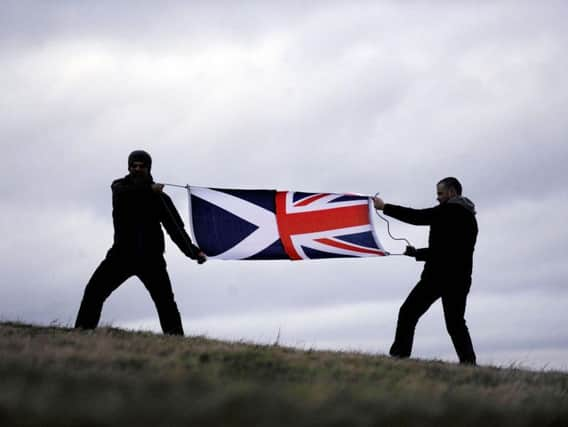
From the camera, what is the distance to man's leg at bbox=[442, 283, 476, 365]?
1109 centimetres

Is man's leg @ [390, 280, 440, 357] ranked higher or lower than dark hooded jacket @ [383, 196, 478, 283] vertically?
lower

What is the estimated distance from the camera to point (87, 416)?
5.47 m

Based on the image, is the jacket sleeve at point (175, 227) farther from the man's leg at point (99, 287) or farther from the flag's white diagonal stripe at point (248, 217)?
the flag's white diagonal stripe at point (248, 217)

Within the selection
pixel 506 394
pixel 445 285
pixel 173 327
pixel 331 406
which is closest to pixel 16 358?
pixel 331 406

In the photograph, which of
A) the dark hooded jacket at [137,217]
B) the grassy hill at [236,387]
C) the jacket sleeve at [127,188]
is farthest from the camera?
the jacket sleeve at [127,188]

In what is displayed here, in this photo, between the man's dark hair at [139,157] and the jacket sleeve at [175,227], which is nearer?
the man's dark hair at [139,157]

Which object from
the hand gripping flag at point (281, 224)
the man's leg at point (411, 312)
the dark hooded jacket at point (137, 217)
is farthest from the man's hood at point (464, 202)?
the dark hooded jacket at point (137, 217)

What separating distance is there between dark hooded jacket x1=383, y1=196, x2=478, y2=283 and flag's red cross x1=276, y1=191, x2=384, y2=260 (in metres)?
1.27

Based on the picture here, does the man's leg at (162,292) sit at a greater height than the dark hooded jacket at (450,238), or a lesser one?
lesser

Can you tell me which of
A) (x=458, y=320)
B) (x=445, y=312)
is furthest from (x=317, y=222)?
(x=458, y=320)

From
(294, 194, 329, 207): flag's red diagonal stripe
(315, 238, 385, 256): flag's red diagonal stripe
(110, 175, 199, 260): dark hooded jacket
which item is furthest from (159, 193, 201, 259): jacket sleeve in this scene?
(315, 238, 385, 256): flag's red diagonal stripe

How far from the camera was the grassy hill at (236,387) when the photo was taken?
573 cm

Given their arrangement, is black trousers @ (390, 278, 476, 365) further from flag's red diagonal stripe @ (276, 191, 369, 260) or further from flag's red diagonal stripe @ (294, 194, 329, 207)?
flag's red diagonal stripe @ (294, 194, 329, 207)

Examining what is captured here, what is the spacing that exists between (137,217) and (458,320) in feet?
15.4
